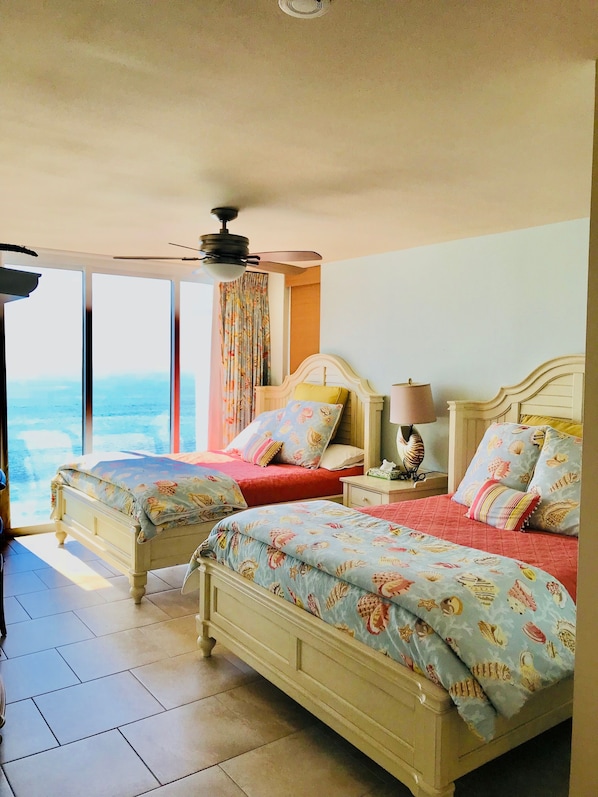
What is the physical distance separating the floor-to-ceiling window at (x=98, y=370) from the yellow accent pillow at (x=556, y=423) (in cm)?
329

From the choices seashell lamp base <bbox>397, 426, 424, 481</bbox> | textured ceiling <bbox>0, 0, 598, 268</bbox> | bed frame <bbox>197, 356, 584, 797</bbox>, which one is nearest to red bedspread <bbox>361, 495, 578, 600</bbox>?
bed frame <bbox>197, 356, 584, 797</bbox>

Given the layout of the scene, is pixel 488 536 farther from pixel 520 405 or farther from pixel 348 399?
pixel 348 399

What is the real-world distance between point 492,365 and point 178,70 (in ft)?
9.61

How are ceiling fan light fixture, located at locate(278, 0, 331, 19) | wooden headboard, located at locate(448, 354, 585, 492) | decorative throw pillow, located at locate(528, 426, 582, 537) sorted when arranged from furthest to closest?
1. wooden headboard, located at locate(448, 354, 585, 492)
2. decorative throw pillow, located at locate(528, 426, 582, 537)
3. ceiling fan light fixture, located at locate(278, 0, 331, 19)

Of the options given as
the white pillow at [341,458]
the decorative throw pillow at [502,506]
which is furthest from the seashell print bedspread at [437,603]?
the white pillow at [341,458]

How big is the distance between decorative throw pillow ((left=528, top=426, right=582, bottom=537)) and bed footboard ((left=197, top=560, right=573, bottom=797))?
0.85 metres

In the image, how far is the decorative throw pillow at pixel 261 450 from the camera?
4828 mm

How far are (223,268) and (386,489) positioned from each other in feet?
5.72

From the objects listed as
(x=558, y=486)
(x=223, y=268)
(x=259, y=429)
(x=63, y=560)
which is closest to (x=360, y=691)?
(x=558, y=486)

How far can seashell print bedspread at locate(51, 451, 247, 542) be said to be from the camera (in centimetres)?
377

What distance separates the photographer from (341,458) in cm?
486

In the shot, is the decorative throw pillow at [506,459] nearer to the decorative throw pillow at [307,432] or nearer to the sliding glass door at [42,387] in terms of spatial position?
the decorative throw pillow at [307,432]

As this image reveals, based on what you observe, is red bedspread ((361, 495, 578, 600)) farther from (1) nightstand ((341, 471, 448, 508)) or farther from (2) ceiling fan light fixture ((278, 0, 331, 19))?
(2) ceiling fan light fixture ((278, 0, 331, 19))

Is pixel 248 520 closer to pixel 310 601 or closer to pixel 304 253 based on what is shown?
pixel 310 601
